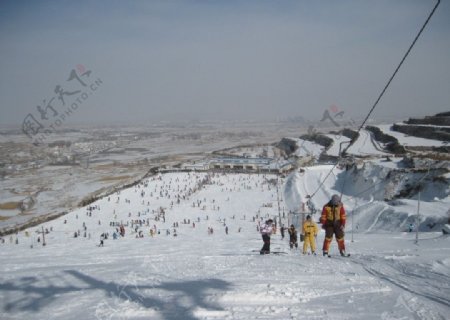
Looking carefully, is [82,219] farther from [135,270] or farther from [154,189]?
[135,270]

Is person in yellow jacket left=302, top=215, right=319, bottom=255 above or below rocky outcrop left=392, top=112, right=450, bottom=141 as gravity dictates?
below

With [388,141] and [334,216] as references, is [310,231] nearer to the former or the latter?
[334,216]

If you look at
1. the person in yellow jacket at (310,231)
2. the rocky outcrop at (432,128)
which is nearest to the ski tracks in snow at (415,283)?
the person in yellow jacket at (310,231)

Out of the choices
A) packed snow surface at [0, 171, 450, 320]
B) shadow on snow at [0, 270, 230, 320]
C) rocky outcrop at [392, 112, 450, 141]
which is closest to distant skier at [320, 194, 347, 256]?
packed snow surface at [0, 171, 450, 320]

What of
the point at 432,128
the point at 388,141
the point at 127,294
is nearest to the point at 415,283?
the point at 127,294

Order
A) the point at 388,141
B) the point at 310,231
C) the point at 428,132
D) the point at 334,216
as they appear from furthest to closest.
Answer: the point at 388,141 < the point at 428,132 < the point at 310,231 < the point at 334,216

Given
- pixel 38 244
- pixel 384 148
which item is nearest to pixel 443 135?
pixel 384 148

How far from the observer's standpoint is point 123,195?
35.3 metres

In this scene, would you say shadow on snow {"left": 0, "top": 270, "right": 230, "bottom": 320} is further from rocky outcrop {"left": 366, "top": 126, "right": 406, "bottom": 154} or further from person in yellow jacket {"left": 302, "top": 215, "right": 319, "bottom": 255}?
rocky outcrop {"left": 366, "top": 126, "right": 406, "bottom": 154}

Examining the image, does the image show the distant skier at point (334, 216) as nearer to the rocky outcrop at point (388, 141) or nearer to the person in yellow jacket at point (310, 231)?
the person in yellow jacket at point (310, 231)

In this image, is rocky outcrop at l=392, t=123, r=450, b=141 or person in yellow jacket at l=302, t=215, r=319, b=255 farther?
rocky outcrop at l=392, t=123, r=450, b=141

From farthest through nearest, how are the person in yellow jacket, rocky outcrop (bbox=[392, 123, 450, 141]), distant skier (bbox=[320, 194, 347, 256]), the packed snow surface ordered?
rocky outcrop (bbox=[392, 123, 450, 141])
the person in yellow jacket
distant skier (bbox=[320, 194, 347, 256])
the packed snow surface

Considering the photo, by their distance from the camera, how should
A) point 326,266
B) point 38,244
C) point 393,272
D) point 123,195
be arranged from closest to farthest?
point 393,272 < point 326,266 < point 38,244 < point 123,195

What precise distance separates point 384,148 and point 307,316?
43931 mm
